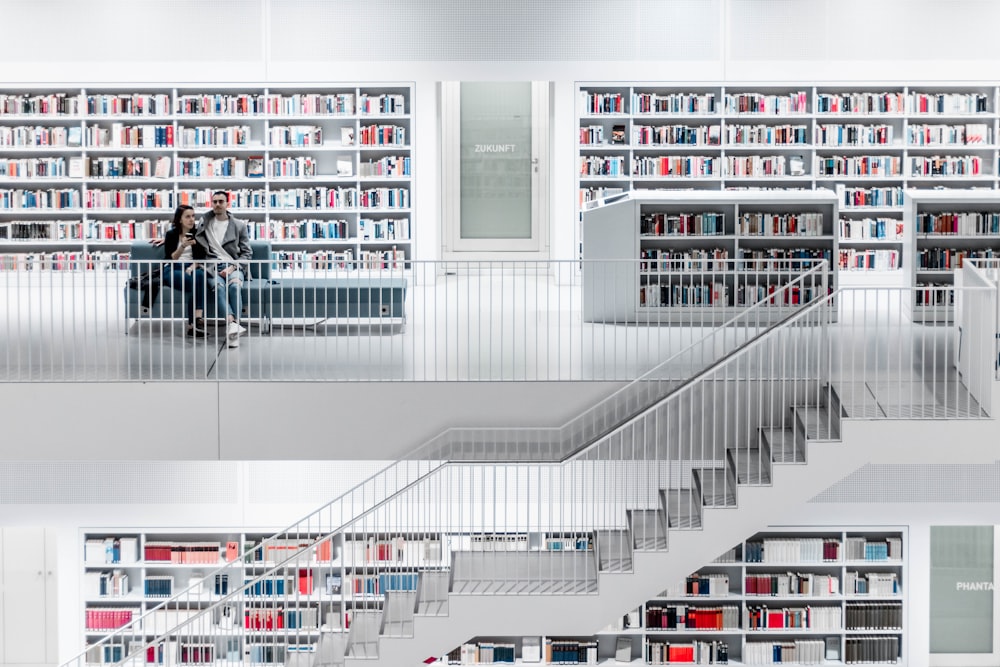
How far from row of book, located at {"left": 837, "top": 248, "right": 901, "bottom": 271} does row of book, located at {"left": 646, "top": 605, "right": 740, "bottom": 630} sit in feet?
11.0

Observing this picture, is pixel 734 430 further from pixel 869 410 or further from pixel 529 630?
pixel 529 630

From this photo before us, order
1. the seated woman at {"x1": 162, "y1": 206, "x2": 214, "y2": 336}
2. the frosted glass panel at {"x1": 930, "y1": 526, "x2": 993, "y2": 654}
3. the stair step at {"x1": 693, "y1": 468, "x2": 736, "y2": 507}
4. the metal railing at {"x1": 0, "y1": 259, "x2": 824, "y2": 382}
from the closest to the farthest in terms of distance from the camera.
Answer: the stair step at {"x1": 693, "y1": 468, "x2": 736, "y2": 507} < the metal railing at {"x1": 0, "y1": 259, "x2": 824, "y2": 382} < the seated woman at {"x1": 162, "y1": 206, "x2": 214, "y2": 336} < the frosted glass panel at {"x1": 930, "y1": 526, "x2": 993, "y2": 654}

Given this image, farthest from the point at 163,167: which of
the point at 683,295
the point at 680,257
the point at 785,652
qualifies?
the point at 785,652

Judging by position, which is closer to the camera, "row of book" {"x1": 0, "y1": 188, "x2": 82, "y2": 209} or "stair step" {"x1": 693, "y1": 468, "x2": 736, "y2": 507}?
"stair step" {"x1": 693, "y1": 468, "x2": 736, "y2": 507}

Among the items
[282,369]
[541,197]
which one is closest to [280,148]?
[541,197]

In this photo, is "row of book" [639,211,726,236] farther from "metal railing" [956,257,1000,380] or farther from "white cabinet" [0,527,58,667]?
"white cabinet" [0,527,58,667]

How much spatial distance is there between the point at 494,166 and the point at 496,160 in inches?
2.4

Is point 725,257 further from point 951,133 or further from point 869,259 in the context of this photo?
point 951,133

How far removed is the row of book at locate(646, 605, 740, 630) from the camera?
39.2ft

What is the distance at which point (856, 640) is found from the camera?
12039 millimetres

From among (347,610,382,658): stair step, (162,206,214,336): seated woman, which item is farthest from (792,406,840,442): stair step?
(162,206,214,336): seated woman

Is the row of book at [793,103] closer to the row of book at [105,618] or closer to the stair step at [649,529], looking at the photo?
the stair step at [649,529]

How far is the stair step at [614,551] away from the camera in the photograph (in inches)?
318

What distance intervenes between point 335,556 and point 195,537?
1226mm
